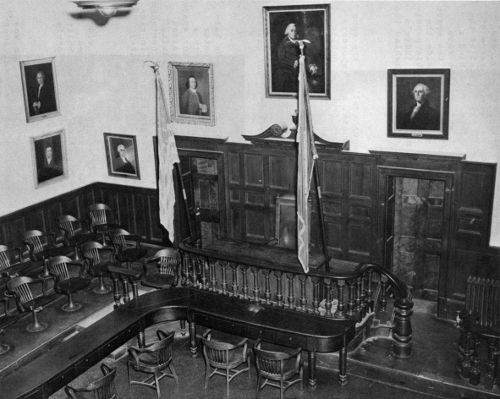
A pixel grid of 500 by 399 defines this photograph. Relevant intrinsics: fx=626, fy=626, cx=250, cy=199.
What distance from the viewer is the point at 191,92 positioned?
11.8 m

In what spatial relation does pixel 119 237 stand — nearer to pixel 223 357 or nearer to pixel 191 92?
pixel 191 92

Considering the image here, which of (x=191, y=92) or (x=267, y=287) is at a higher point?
(x=191, y=92)

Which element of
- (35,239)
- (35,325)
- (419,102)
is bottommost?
(35,325)

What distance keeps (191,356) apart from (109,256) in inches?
168

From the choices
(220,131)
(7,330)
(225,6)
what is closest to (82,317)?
(7,330)

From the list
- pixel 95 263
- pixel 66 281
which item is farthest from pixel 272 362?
pixel 95 263

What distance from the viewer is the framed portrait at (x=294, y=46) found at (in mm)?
10117

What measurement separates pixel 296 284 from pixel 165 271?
2.55 meters

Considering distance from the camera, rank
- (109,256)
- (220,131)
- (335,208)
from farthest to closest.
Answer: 1. (109,256)
2. (220,131)
3. (335,208)

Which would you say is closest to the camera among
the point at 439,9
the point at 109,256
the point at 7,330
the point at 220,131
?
the point at 439,9

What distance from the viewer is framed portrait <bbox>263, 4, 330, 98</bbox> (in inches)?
398

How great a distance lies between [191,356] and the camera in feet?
30.6

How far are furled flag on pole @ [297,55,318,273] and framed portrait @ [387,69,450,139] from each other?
193 centimetres

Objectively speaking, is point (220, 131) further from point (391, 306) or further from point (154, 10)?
point (391, 306)
